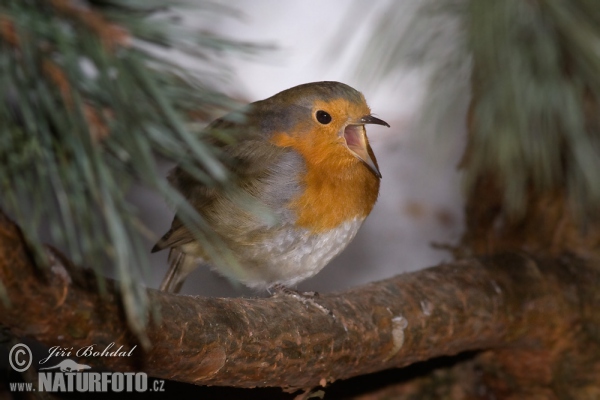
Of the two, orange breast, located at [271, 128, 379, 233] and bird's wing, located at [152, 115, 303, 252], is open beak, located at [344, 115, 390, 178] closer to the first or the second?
orange breast, located at [271, 128, 379, 233]

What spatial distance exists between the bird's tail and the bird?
0.68ft

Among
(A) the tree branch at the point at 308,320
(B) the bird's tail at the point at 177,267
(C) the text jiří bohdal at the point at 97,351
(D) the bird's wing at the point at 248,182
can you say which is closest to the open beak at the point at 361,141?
(D) the bird's wing at the point at 248,182

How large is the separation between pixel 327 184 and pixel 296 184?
0.24 ft

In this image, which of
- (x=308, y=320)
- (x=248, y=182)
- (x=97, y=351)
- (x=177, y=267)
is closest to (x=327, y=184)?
(x=248, y=182)

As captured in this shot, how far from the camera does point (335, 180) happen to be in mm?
1577

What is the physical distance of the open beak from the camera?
1.54 m

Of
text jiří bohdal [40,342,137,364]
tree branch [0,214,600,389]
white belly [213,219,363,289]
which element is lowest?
text jiří bohdal [40,342,137,364]

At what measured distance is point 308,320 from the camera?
1.35 m

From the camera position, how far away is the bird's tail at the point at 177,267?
1870mm

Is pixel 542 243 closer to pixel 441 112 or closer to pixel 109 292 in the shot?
pixel 441 112

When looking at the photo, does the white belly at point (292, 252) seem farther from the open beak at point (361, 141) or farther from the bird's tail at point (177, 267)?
Result: the bird's tail at point (177, 267)

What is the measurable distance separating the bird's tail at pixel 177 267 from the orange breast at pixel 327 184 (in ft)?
1.43

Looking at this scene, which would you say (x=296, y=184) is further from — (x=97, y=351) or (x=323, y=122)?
(x=97, y=351)

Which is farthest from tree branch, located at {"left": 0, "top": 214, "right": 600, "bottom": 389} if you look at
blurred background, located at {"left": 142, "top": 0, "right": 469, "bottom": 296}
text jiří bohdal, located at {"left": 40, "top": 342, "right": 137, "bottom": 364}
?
blurred background, located at {"left": 142, "top": 0, "right": 469, "bottom": 296}
